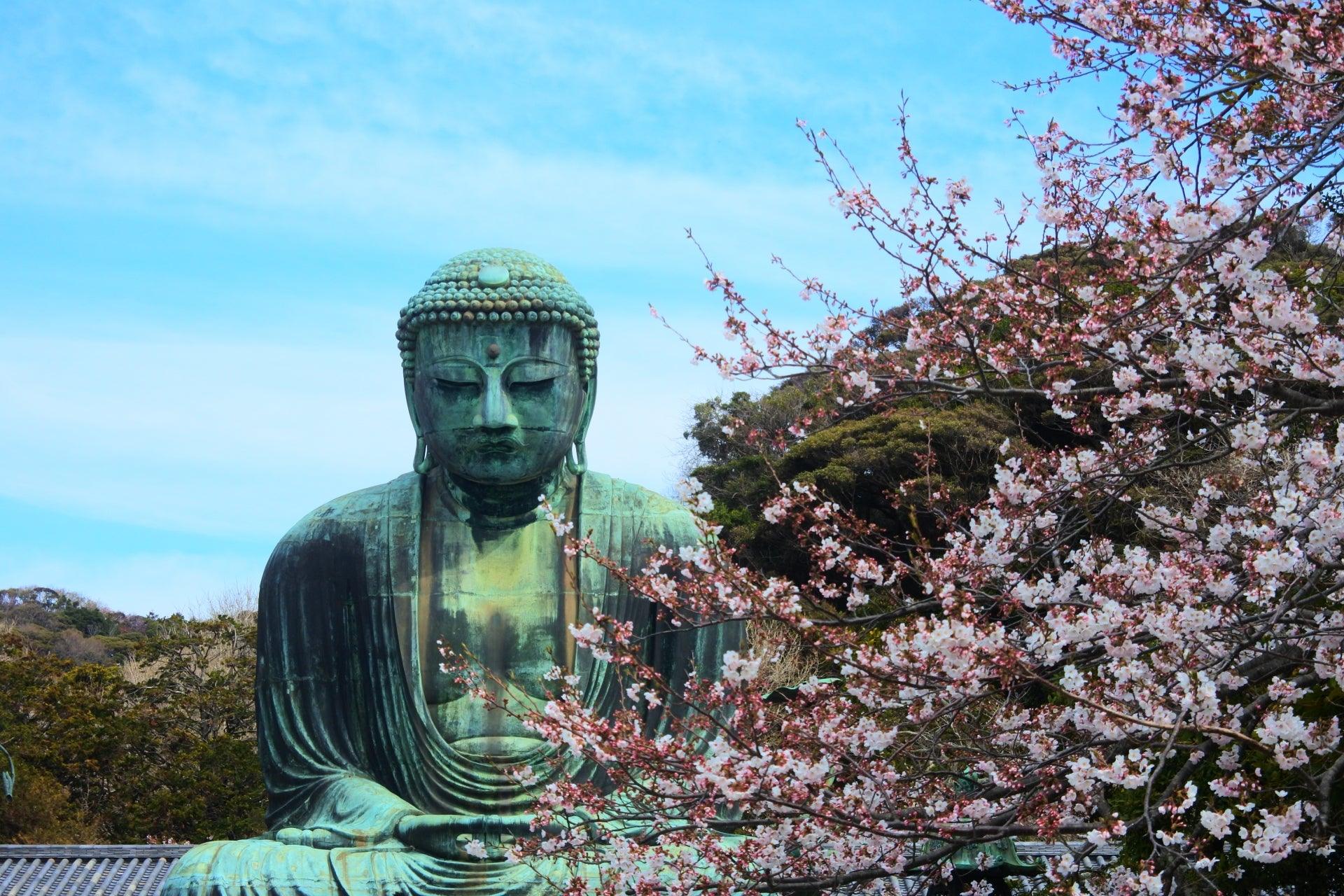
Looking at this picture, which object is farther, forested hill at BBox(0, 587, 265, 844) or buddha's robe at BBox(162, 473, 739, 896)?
forested hill at BBox(0, 587, 265, 844)

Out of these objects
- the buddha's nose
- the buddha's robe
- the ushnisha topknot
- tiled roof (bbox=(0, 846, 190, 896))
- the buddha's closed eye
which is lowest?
tiled roof (bbox=(0, 846, 190, 896))

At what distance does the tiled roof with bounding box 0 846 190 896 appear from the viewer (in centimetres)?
1406

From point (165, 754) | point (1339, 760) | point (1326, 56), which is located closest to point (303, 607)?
point (1339, 760)

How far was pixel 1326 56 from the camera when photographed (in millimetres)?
5441

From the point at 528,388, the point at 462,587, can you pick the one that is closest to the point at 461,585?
the point at 462,587

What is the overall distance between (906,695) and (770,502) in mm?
1004

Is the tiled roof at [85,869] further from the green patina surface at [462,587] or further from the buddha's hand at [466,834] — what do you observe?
the buddha's hand at [466,834]

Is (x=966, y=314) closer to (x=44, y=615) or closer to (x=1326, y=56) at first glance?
(x=1326, y=56)

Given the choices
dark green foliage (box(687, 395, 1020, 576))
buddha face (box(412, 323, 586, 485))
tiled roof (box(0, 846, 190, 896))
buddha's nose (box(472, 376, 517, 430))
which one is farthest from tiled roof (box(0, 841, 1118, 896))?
buddha's nose (box(472, 376, 517, 430))

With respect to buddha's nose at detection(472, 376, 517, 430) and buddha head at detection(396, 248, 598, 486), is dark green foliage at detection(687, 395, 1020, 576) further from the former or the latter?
buddha's nose at detection(472, 376, 517, 430)

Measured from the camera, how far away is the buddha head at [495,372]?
21.4ft

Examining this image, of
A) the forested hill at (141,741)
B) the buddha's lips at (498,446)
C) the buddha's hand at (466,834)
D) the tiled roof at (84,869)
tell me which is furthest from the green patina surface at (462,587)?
the forested hill at (141,741)

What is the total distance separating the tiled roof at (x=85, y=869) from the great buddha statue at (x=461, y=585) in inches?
323

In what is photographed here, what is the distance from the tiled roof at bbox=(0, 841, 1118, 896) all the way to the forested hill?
2864mm
